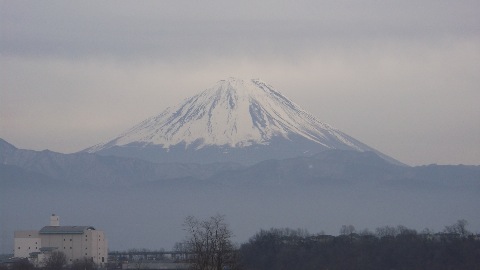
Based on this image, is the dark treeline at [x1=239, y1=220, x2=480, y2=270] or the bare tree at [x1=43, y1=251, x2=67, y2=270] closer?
the dark treeline at [x1=239, y1=220, x2=480, y2=270]

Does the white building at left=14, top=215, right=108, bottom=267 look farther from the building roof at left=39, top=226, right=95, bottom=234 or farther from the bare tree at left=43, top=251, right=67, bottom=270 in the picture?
the bare tree at left=43, top=251, right=67, bottom=270

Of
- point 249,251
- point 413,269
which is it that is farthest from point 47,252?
point 413,269

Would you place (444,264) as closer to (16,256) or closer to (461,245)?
(461,245)

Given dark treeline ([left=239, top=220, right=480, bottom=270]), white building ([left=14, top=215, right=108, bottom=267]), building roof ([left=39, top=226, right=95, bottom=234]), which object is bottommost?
dark treeline ([left=239, top=220, right=480, bottom=270])

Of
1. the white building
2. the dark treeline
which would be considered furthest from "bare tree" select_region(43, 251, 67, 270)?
the dark treeline

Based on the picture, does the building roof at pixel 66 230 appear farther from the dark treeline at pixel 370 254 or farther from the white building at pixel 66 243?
the dark treeline at pixel 370 254

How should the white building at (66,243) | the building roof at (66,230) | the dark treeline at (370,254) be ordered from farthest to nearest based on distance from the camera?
1. the building roof at (66,230)
2. the white building at (66,243)
3. the dark treeline at (370,254)

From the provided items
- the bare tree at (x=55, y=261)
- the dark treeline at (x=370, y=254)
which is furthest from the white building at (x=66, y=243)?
the dark treeline at (x=370, y=254)
